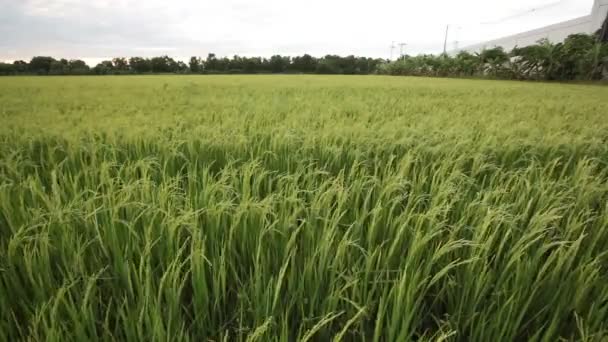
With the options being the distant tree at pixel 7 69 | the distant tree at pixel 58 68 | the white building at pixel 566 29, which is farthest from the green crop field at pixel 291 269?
the white building at pixel 566 29

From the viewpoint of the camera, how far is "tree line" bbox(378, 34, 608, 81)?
12.9 metres

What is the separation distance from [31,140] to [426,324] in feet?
6.32

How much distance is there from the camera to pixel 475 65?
716 inches

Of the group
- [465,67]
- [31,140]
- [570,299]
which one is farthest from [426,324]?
[465,67]

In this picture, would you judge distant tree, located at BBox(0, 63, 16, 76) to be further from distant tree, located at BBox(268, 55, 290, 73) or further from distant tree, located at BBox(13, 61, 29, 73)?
distant tree, located at BBox(268, 55, 290, 73)

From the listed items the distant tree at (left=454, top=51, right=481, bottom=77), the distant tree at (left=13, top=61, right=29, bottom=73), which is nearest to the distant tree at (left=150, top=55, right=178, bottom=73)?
the distant tree at (left=13, top=61, right=29, bottom=73)

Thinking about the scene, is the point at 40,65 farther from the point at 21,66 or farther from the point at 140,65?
the point at 140,65

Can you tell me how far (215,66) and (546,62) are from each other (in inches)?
1124

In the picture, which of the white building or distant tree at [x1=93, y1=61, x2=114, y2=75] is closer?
the white building

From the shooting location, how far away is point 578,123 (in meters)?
2.48

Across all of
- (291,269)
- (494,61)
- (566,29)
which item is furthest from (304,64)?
(291,269)

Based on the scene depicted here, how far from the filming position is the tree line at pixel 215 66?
59.0ft

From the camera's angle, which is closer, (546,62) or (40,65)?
(546,62)

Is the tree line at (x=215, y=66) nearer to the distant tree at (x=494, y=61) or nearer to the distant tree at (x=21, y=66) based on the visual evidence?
the distant tree at (x=21, y=66)
